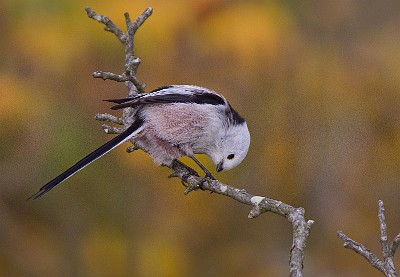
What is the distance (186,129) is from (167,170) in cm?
309

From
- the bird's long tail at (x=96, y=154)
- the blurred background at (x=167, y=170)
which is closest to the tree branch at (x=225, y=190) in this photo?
the bird's long tail at (x=96, y=154)

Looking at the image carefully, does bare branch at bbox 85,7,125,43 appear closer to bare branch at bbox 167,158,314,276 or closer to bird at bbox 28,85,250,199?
bird at bbox 28,85,250,199

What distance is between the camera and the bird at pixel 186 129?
4.26 m

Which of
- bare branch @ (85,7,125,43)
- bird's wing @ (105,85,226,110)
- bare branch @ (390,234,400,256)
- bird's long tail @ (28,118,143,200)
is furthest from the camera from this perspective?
bare branch @ (85,7,125,43)

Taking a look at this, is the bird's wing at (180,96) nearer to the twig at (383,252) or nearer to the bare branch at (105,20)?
the bare branch at (105,20)

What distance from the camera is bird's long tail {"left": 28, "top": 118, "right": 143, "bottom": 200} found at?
363cm

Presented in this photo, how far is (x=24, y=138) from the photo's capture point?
738cm

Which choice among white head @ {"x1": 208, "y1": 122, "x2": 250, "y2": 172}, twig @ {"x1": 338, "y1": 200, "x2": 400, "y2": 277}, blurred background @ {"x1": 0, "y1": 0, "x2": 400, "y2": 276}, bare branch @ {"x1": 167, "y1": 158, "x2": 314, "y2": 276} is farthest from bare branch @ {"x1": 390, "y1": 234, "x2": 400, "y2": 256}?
blurred background @ {"x1": 0, "y1": 0, "x2": 400, "y2": 276}

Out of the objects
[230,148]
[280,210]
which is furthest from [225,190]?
[230,148]

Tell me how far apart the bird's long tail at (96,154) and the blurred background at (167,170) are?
2827mm

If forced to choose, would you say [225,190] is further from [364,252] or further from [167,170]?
[167,170]

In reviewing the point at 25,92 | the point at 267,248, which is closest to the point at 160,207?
the point at 267,248

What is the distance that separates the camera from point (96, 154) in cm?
386

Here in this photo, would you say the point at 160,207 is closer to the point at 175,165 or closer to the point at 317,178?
the point at 317,178
